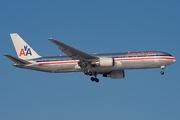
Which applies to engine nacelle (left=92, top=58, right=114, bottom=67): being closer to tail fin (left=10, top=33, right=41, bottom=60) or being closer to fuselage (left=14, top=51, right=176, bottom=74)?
fuselage (left=14, top=51, right=176, bottom=74)

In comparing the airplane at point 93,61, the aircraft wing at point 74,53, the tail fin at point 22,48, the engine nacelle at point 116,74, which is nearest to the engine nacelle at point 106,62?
the airplane at point 93,61

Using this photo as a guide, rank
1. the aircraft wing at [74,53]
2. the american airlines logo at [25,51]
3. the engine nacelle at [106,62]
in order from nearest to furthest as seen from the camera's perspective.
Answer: the aircraft wing at [74,53], the engine nacelle at [106,62], the american airlines logo at [25,51]

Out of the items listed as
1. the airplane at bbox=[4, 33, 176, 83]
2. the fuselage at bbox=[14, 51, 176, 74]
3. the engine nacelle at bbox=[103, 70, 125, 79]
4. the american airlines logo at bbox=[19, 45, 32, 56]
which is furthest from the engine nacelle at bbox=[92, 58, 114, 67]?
the american airlines logo at bbox=[19, 45, 32, 56]

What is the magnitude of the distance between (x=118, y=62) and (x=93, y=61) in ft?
12.2

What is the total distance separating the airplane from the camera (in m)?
68.4

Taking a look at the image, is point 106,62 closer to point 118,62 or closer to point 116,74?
point 118,62

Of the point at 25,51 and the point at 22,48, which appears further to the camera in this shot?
the point at 22,48

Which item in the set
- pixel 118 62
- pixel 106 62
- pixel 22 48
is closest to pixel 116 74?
pixel 118 62

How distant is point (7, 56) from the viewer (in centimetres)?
6669

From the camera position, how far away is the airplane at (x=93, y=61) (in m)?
68.4

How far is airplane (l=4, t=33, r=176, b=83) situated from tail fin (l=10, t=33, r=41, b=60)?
2.99 feet

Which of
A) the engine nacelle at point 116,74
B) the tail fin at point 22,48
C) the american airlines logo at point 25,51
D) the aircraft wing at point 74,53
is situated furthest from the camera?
the american airlines logo at point 25,51

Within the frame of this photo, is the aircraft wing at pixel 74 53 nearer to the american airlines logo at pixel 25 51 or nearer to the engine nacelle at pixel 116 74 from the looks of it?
the engine nacelle at pixel 116 74

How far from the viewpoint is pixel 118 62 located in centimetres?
6862
